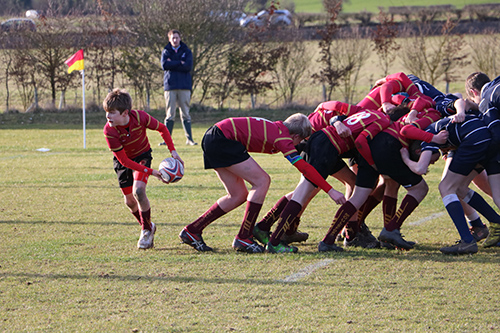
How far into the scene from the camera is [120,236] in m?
5.97

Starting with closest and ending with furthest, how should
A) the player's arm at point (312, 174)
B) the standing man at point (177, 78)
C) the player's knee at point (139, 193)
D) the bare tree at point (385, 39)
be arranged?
1. the player's arm at point (312, 174)
2. the player's knee at point (139, 193)
3. the standing man at point (177, 78)
4. the bare tree at point (385, 39)

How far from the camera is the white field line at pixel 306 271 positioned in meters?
4.50

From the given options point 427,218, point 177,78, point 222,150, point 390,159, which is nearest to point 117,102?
point 222,150

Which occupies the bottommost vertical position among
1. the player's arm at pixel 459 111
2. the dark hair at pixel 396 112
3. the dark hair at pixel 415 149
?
the dark hair at pixel 415 149

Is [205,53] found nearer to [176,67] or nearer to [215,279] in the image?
[176,67]

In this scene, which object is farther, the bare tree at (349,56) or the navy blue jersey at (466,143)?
the bare tree at (349,56)

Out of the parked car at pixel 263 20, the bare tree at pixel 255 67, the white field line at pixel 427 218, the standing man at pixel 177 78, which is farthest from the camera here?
the parked car at pixel 263 20

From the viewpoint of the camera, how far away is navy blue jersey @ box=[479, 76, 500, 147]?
5293 millimetres

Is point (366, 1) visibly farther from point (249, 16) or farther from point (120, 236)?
point (120, 236)

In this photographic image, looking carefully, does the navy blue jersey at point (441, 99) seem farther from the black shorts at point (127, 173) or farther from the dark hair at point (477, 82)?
the black shorts at point (127, 173)

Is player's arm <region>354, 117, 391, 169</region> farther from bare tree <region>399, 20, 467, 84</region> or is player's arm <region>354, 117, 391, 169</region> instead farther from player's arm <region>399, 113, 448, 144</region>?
bare tree <region>399, 20, 467, 84</region>

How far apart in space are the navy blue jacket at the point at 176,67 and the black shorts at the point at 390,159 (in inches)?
345

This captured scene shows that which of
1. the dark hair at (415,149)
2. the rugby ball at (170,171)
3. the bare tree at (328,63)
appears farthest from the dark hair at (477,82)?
the bare tree at (328,63)

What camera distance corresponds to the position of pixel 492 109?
17.7 feet
